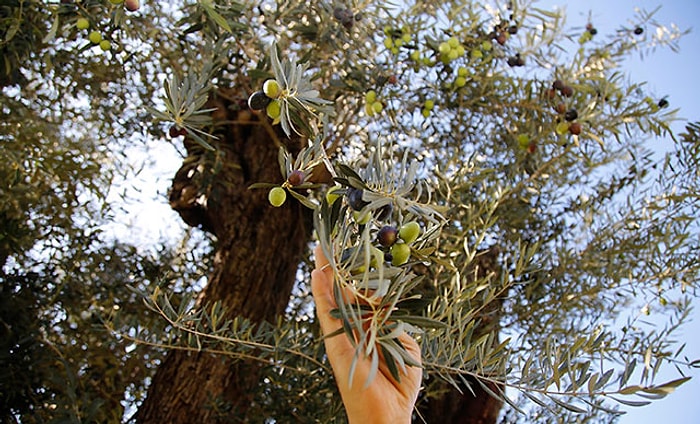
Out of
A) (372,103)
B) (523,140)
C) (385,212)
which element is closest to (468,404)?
(523,140)

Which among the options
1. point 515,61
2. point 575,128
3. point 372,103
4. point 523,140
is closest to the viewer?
point 575,128

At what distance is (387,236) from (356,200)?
8 cm

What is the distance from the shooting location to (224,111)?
2996 millimetres

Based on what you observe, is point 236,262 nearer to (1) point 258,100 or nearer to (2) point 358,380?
(1) point 258,100

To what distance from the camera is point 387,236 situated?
1.02 m

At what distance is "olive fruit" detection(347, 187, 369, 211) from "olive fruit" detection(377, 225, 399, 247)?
0.17 ft

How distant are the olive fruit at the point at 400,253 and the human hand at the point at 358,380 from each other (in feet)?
0.39

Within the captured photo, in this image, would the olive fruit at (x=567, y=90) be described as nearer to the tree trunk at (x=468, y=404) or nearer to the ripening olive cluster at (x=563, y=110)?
the ripening olive cluster at (x=563, y=110)

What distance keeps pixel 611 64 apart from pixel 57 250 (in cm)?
275

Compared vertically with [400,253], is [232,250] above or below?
above

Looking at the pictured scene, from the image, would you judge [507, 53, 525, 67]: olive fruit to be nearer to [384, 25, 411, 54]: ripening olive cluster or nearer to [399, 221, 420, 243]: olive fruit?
[384, 25, 411, 54]: ripening olive cluster

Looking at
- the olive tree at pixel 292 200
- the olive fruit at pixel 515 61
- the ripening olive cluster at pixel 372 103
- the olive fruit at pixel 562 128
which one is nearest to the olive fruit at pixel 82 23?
the olive tree at pixel 292 200

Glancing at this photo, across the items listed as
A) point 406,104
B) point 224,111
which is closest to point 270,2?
point 224,111

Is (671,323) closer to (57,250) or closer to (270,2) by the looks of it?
(270,2)
